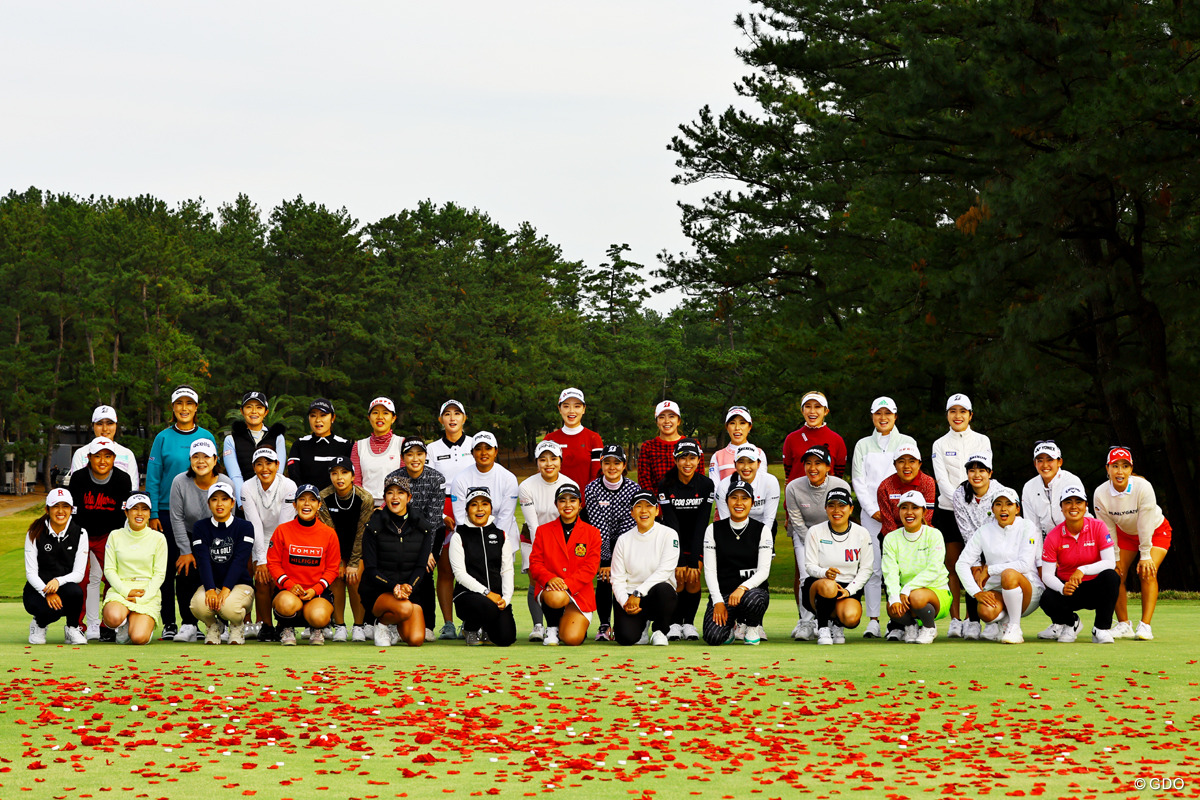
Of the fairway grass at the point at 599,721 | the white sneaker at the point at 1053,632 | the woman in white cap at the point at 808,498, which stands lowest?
the fairway grass at the point at 599,721

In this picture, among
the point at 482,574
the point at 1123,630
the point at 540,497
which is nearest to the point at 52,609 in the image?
the point at 482,574

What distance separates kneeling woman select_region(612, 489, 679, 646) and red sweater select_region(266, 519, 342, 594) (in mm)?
2515

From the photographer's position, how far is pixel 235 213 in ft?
275

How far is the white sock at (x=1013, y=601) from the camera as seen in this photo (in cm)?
1070

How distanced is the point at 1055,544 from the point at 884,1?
19428 millimetres

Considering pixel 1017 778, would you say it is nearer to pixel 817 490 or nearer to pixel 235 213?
pixel 817 490

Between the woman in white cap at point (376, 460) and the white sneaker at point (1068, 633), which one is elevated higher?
A: the woman in white cap at point (376, 460)

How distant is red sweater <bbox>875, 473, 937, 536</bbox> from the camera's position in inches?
450

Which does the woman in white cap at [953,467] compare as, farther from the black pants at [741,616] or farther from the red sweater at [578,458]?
the red sweater at [578,458]

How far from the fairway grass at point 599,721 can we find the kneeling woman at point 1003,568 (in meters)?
0.49

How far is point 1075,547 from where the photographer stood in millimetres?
10836

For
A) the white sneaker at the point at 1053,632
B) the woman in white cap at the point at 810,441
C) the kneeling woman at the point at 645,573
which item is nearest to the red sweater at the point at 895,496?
the woman in white cap at the point at 810,441

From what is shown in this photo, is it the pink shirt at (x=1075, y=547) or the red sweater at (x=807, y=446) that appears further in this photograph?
the red sweater at (x=807, y=446)

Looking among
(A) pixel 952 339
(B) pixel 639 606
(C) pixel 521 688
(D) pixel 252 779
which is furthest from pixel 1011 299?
(D) pixel 252 779
